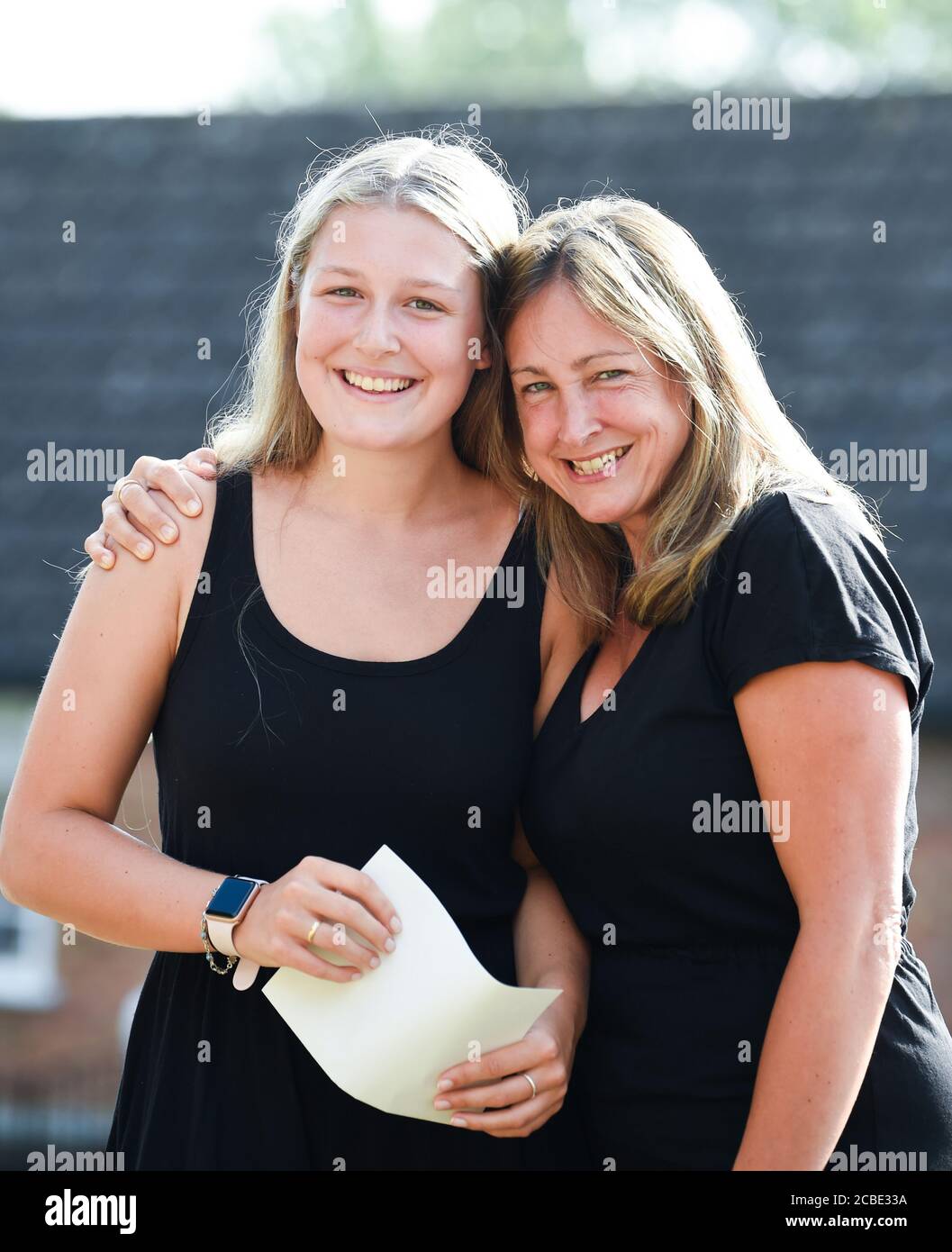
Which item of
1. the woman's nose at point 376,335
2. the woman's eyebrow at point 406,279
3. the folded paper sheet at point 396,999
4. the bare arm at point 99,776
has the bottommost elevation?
the folded paper sheet at point 396,999

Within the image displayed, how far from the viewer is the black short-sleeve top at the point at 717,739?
7.80 ft

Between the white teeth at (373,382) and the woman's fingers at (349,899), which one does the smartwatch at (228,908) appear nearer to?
the woman's fingers at (349,899)

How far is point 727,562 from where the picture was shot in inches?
98.8

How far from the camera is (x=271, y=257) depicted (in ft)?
29.0

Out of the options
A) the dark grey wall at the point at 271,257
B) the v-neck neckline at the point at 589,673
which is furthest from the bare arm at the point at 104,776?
the dark grey wall at the point at 271,257

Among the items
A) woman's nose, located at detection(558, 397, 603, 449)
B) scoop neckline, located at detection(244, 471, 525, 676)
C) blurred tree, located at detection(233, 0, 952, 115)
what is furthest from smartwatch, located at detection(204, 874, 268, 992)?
blurred tree, located at detection(233, 0, 952, 115)

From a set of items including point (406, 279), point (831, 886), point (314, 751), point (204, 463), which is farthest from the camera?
point (204, 463)

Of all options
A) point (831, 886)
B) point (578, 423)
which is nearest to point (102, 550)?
point (578, 423)

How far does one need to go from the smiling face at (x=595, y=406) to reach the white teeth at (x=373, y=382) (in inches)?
9.4

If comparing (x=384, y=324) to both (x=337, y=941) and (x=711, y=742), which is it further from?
(x=337, y=941)

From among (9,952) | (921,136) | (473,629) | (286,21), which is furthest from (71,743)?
(286,21)

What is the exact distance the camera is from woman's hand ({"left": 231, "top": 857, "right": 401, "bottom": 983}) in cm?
236

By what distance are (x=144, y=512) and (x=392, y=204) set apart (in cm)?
76
